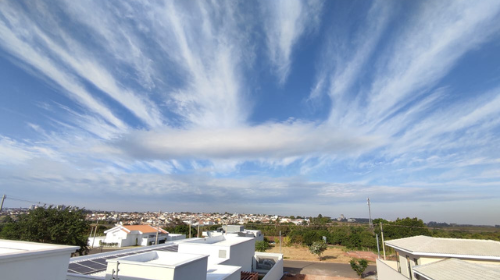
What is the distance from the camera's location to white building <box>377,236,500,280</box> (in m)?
10.7

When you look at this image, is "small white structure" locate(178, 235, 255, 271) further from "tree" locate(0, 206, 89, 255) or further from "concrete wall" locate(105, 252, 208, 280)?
"tree" locate(0, 206, 89, 255)

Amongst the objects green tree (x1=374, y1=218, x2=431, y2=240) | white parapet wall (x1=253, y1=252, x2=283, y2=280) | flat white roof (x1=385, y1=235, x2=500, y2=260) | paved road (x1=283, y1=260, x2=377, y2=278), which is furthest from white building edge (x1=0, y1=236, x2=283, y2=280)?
green tree (x1=374, y1=218, x2=431, y2=240)

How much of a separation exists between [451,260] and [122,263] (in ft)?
55.0

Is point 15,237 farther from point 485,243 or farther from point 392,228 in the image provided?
point 392,228

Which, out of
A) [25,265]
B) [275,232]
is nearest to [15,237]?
[25,265]

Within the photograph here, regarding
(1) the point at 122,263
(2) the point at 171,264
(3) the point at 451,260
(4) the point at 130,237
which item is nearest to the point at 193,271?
(2) the point at 171,264

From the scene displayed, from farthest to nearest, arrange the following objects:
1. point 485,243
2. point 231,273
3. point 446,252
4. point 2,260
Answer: point 485,243 < point 446,252 < point 231,273 < point 2,260

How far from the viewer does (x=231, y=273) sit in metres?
11.6

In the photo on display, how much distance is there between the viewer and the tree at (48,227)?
21219 millimetres

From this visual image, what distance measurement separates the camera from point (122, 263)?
29.6ft

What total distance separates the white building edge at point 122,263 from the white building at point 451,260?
9.91 meters

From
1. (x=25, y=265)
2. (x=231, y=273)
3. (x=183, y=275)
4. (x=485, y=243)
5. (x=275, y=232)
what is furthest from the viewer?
(x=275, y=232)

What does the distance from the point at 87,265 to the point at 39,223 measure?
586 inches

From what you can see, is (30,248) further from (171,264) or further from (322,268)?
(322,268)
